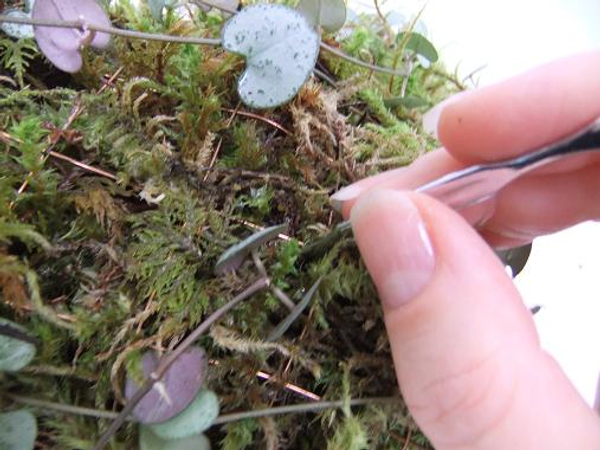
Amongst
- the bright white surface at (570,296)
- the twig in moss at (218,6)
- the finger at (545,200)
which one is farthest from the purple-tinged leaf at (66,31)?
the bright white surface at (570,296)

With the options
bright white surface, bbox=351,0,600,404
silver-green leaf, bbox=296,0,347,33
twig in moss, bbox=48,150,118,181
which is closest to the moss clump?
twig in moss, bbox=48,150,118,181

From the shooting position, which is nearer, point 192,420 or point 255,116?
point 192,420

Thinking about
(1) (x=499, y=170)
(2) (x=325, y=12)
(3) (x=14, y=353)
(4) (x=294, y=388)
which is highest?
(2) (x=325, y=12)

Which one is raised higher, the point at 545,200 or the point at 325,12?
the point at 325,12

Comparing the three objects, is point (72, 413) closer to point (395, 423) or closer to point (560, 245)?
point (395, 423)

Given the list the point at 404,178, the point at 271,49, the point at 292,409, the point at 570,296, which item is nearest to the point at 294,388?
the point at 292,409

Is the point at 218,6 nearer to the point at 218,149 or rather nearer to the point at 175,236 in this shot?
the point at 218,149

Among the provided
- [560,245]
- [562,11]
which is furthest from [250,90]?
[562,11]

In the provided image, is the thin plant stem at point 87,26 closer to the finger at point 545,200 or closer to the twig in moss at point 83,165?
the twig in moss at point 83,165

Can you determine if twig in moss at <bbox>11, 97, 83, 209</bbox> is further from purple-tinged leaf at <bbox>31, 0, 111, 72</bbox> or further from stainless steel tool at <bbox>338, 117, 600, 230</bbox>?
stainless steel tool at <bbox>338, 117, 600, 230</bbox>
